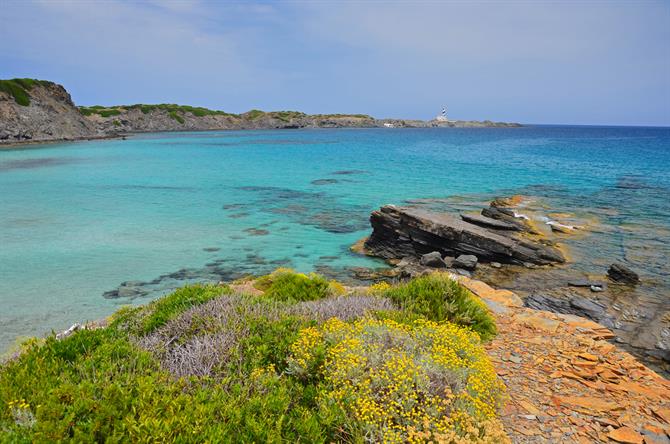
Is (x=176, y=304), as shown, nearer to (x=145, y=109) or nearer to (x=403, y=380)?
(x=403, y=380)

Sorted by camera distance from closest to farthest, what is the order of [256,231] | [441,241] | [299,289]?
[299,289] < [441,241] < [256,231]

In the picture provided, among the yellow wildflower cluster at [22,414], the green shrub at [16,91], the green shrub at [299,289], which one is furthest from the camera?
the green shrub at [16,91]

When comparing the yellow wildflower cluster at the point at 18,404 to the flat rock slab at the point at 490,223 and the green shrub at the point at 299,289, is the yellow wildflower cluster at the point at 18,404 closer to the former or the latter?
the green shrub at the point at 299,289

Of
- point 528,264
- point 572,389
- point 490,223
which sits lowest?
point 528,264

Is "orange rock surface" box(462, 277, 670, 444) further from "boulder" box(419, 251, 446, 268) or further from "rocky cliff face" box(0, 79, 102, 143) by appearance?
"rocky cliff face" box(0, 79, 102, 143)

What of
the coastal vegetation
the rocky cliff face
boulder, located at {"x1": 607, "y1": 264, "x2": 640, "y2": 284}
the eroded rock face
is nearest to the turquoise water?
boulder, located at {"x1": 607, "y1": 264, "x2": 640, "y2": 284}

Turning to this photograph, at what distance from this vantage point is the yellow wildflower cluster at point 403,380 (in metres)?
4.76

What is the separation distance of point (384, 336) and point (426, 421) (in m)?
1.89

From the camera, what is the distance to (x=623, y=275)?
1672cm

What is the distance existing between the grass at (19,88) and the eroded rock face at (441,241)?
382ft

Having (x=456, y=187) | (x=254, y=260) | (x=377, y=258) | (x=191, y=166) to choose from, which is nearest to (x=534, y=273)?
(x=377, y=258)

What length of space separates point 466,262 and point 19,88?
422 ft

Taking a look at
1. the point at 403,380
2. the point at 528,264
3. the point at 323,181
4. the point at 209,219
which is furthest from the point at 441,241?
the point at 323,181

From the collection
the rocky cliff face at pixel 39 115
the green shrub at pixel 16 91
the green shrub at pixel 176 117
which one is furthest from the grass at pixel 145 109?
the green shrub at pixel 16 91
